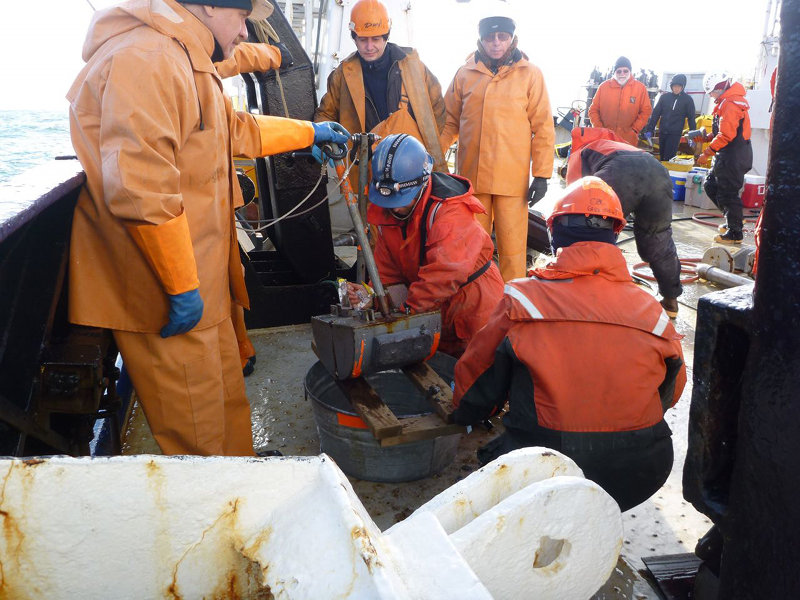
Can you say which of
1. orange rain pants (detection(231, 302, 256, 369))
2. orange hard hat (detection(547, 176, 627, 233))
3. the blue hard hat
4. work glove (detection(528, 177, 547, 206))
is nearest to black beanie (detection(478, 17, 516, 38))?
work glove (detection(528, 177, 547, 206))

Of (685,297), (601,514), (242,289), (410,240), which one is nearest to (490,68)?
(410,240)

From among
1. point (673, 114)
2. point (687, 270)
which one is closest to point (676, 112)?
point (673, 114)

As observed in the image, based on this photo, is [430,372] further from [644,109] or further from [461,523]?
[644,109]

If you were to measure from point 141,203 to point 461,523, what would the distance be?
149cm

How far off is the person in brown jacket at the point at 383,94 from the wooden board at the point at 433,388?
2286 mm

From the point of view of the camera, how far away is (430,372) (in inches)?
116

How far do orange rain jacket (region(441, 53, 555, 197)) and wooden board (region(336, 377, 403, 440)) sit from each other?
2.49 metres

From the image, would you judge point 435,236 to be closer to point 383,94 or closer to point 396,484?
point 396,484

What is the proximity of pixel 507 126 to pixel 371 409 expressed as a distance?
2.94m

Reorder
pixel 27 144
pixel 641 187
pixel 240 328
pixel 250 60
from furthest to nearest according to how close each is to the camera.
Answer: pixel 27 144
pixel 641 187
pixel 250 60
pixel 240 328

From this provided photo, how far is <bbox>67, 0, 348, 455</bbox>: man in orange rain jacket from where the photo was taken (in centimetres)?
195

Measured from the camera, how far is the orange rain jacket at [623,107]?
982 centimetres

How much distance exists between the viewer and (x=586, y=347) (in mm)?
1976

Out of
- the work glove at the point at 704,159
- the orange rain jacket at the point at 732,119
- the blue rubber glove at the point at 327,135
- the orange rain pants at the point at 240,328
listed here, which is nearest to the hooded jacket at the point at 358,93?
the blue rubber glove at the point at 327,135
